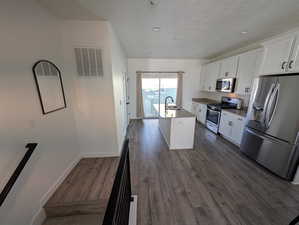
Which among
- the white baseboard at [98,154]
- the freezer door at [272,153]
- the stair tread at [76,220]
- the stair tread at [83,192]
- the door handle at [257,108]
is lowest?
the stair tread at [76,220]

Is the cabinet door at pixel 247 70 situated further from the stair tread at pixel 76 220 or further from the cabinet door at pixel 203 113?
the stair tread at pixel 76 220

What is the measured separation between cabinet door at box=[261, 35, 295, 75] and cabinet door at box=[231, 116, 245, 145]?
3.77ft

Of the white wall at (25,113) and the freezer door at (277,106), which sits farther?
the freezer door at (277,106)

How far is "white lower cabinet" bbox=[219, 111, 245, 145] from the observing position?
119 inches

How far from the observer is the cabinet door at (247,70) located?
291 centimetres

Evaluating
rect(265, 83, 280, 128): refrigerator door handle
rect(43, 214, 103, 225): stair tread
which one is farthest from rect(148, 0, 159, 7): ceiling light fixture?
rect(43, 214, 103, 225): stair tread

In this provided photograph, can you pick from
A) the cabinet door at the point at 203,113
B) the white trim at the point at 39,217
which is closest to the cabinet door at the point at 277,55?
the cabinet door at the point at 203,113

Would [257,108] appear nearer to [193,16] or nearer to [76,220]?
[193,16]

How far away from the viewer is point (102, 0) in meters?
1.58

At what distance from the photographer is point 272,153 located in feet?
7.25

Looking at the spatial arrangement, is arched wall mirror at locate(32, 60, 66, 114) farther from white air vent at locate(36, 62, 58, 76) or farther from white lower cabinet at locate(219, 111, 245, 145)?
white lower cabinet at locate(219, 111, 245, 145)

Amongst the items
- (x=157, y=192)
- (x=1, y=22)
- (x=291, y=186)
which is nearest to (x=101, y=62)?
(x=1, y=22)

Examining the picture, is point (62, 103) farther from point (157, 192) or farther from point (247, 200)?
point (247, 200)

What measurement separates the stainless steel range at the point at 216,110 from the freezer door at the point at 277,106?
1203 millimetres
